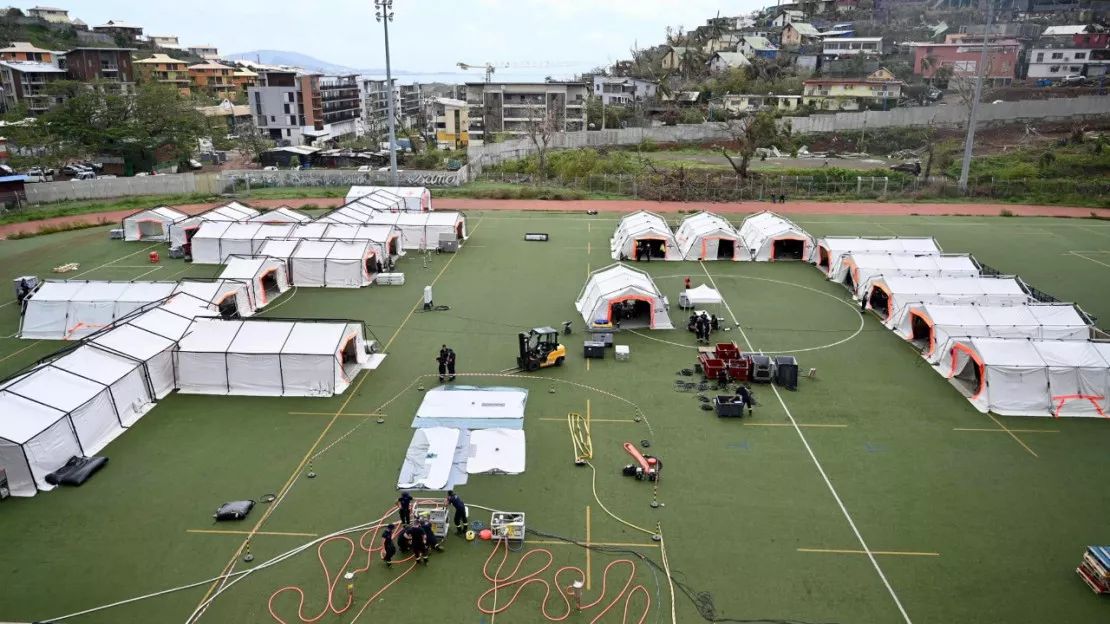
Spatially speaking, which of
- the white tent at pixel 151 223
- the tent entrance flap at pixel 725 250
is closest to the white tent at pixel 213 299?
the white tent at pixel 151 223

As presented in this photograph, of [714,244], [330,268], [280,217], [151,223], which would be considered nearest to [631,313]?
[714,244]

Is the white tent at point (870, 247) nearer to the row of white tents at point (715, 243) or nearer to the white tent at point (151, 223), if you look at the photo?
the row of white tents at point (715, 243)

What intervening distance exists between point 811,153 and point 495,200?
40237mm

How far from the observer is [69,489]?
48.2 ft

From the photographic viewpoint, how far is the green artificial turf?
11.7 m

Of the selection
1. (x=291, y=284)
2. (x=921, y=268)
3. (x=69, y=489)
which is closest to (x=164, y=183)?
(x=291, y=284)

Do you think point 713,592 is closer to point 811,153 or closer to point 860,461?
point 860,461

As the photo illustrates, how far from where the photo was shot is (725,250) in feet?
110

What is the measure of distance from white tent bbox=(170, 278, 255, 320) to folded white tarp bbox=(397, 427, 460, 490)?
9768mm

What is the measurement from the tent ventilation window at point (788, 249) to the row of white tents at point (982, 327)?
103 inches

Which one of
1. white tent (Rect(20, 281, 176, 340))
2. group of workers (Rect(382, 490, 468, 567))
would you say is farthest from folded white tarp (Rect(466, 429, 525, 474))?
white tent (Rect(20, 281, 176, 340))

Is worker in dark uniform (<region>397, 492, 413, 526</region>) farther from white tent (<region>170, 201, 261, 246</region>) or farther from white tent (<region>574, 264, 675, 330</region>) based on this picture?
white tent (<region>170, 201, 261, 246</region>)

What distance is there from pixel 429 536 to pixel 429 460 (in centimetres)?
317

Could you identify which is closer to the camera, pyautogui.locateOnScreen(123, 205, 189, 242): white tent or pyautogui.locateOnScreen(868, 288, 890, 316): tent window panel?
pyautogui.locateOnScreen(868, 288, 890, 316): tent window panel
